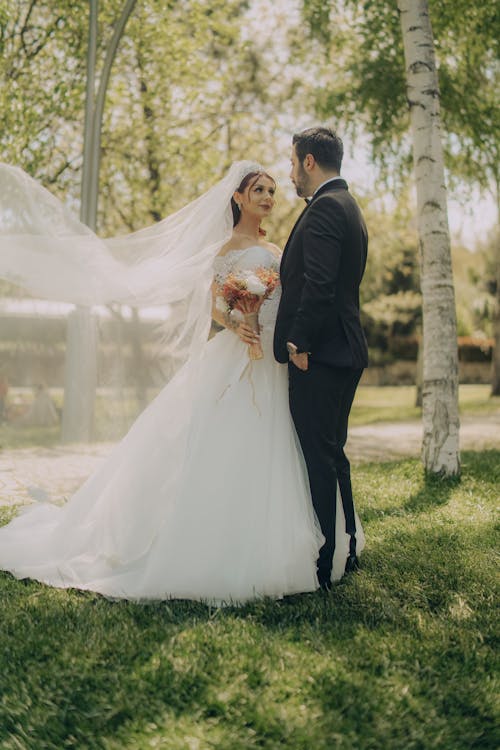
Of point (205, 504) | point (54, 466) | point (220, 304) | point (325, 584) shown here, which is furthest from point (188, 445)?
point (54, 466)

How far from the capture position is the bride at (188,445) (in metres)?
4.28

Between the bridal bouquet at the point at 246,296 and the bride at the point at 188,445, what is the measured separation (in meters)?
0.05

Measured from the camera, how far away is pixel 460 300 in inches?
1538

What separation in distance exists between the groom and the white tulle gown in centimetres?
13

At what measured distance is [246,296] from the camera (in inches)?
181

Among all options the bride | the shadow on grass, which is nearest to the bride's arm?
the bride

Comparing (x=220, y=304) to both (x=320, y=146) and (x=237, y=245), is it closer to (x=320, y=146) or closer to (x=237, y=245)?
(x=237, y=245)

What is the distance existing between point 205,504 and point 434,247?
465cm

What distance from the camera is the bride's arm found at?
15.1 feet

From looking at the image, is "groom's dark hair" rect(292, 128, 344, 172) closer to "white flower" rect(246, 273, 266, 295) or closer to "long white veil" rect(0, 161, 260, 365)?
"long white veil" rect(0, 161, 260, 365)


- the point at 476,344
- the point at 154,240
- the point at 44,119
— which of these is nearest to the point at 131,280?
the point at 154,240

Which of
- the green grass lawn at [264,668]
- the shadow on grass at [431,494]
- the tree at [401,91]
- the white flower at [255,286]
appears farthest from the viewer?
the tree at [401,91]

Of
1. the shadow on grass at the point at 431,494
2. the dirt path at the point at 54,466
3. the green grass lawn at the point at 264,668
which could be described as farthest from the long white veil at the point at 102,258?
the shadow on grass at the point at 431,494

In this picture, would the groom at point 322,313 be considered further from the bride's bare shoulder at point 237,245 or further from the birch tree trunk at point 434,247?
the birch tree trunk at point 434,247
